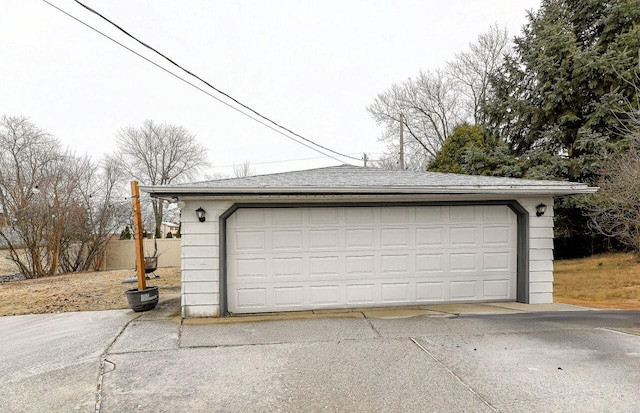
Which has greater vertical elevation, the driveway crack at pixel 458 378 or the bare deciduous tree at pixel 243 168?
the bare deciduous tree at pixel 243 168

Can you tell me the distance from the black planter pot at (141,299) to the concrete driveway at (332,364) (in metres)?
0.46

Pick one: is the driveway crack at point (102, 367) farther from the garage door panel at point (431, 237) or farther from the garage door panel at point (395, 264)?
the garage door panel at point (431, 237)

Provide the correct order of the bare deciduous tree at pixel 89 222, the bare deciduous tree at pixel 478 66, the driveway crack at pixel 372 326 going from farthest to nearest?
the bare deciduous tree at pixel 478 66 < the bare deciduous tree at pixel 89 222 < the driveway crack at pixel 372 326

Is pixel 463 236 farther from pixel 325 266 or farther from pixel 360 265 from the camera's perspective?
pixel 325 266

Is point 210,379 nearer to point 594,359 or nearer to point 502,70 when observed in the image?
point 594,359

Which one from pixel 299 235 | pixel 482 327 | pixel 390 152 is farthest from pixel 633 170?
pixel 390 152

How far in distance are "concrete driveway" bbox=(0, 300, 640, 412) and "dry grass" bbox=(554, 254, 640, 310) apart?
154cm

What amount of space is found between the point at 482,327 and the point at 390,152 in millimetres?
18077

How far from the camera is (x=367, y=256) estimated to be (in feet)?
20.3

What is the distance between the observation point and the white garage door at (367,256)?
→ 5980 mm

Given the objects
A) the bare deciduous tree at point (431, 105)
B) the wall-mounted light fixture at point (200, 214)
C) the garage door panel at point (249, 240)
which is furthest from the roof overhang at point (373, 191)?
the bare deciduous tree at point (431, 105)


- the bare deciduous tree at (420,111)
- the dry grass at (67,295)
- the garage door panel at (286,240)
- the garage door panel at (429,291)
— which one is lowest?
the dry grass at (67,295)

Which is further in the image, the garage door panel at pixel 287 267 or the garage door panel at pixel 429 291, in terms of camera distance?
the garage door panel at pixel 429 291

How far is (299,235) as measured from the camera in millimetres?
6066
